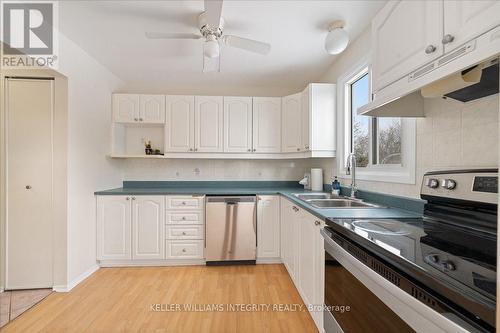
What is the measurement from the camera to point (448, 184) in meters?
1.16

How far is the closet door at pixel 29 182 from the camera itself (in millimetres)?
2279

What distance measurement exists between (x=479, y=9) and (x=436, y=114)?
744 mm

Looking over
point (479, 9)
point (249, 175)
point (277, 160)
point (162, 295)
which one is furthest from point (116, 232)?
point (479, 9)

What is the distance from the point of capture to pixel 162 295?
87.3 inches

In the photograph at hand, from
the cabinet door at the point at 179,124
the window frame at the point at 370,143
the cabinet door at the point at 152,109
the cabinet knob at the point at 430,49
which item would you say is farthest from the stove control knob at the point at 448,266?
the cabinet door at the point at 152,109

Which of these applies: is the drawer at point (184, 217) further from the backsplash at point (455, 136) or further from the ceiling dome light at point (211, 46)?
the backsplash at point (455, 136)

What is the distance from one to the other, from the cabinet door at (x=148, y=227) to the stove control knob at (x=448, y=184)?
264 centimetres

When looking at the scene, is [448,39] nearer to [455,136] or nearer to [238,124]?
[455,136]

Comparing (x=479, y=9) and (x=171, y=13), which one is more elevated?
(x=171, y=13)

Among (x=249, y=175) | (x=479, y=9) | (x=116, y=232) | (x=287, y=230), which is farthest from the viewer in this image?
(x=249, y=175)

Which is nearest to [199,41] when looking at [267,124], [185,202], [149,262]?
[267,124]

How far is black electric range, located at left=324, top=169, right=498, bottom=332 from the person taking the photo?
0.58 meters

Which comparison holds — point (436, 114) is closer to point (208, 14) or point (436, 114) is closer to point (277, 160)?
point (208, 14)

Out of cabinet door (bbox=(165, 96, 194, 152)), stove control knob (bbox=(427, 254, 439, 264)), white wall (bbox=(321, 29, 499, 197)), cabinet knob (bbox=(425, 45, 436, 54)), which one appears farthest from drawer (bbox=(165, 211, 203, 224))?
cabinet knob (bbox=(425, 45, 436, 54))
